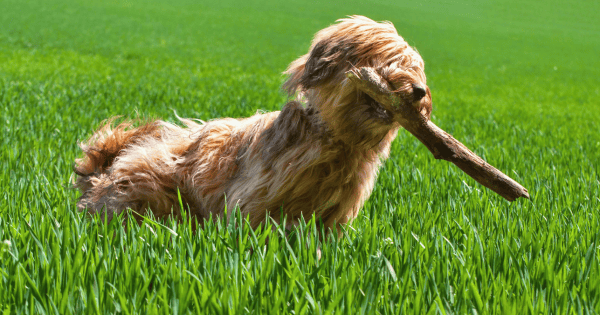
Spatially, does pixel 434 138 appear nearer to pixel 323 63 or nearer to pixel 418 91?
pixel 418 91

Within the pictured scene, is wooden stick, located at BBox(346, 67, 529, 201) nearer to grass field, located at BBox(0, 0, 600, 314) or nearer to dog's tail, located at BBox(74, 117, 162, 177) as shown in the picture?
grass field, located at BBox(0, 0, 600, 314)

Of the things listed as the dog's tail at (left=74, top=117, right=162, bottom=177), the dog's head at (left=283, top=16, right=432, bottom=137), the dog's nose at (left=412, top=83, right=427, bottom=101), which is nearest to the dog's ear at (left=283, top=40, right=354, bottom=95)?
the dog's head at (left=283, top=16, right=432, bottom=137)

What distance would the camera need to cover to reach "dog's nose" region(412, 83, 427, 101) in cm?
215

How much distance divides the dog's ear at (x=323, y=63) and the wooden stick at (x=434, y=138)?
14 centimetres

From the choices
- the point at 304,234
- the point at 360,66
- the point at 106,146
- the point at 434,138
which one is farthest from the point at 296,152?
the point at 106,146

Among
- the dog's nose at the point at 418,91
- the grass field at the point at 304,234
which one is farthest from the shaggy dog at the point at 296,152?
the grass field at the point at 304,234

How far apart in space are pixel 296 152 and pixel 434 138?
2.21 ft

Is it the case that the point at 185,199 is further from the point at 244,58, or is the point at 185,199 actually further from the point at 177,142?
the point at 244,58

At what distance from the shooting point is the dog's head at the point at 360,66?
2213 mm

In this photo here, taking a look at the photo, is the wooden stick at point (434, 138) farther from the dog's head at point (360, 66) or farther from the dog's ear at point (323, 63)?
the dog's ear at point (323, 63)

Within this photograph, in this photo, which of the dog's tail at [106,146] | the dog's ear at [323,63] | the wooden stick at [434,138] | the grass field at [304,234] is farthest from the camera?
the dog's tail at [106,146]

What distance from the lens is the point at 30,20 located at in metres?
Answer: 29.1

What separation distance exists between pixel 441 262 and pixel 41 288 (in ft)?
5.09

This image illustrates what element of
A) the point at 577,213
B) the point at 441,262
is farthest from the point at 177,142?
the point at 577,213
